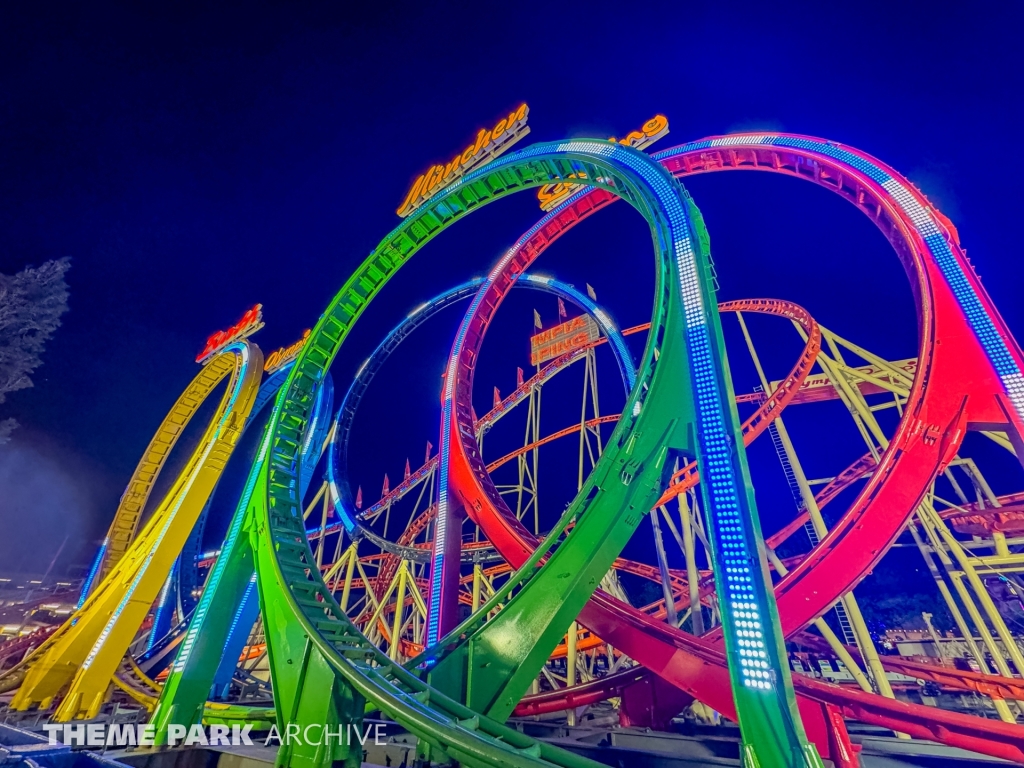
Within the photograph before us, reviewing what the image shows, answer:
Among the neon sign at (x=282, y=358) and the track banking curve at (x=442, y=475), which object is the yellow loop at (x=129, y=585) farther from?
the track banking curve at (x=442, y=475)

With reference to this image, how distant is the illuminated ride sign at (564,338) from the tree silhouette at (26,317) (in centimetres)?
1796

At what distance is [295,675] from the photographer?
4789 mm

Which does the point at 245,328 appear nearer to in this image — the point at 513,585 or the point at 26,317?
the point at 26,317

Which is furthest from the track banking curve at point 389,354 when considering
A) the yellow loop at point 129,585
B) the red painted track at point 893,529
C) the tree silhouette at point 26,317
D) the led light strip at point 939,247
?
the tree silhouette at point 26,317

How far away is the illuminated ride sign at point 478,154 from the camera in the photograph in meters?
12.8

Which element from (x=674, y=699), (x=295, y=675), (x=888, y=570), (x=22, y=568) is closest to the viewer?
(x=295, y=675)

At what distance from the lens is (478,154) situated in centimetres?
1311

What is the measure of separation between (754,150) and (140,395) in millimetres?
28156

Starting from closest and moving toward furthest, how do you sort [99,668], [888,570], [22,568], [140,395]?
[99,668] → [140,395] → [888,570] → [22,568]

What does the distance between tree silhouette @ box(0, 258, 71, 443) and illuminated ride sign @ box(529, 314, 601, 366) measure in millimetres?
17958

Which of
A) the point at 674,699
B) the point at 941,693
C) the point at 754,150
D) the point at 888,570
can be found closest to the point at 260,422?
the point at 674,699

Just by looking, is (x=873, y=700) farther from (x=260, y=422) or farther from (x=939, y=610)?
(x=939, y=610)

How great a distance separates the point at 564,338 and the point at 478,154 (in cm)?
831

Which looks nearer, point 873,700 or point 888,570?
point 873,700
